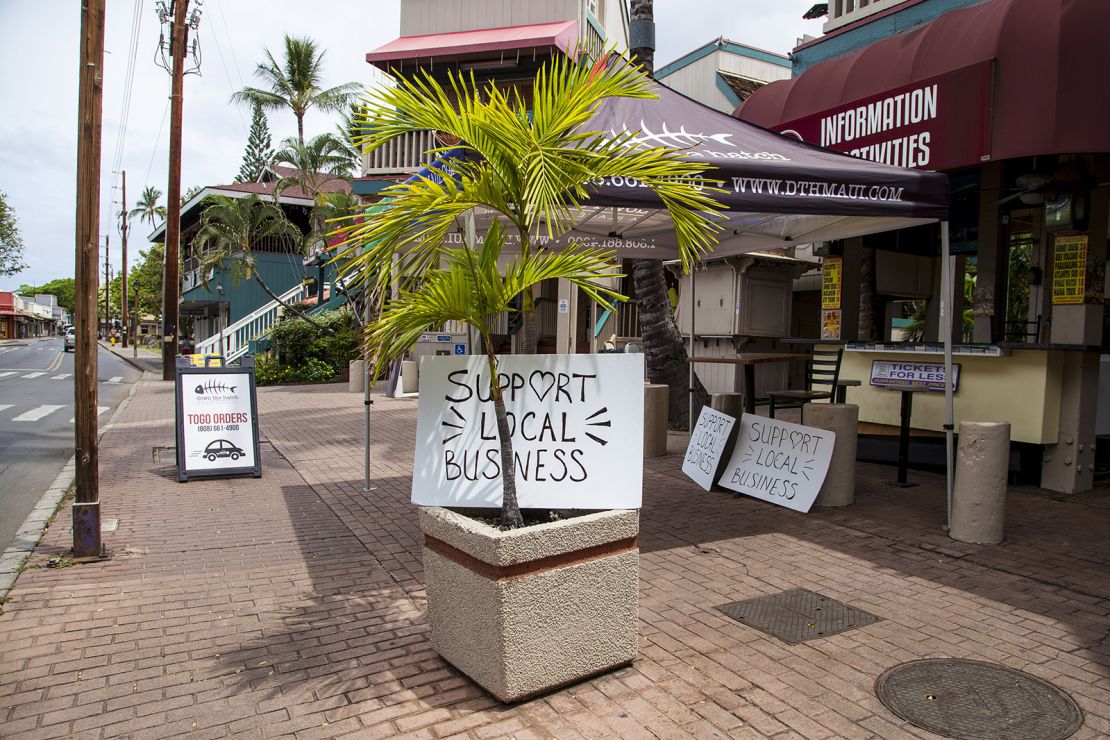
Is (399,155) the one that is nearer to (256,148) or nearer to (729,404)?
(729,404)

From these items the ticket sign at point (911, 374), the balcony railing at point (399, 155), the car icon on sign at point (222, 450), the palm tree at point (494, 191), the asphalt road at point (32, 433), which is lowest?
the asphalt road at point (32, 433)

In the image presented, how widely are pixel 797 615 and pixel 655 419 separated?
4741mm

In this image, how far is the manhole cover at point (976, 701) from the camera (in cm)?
304

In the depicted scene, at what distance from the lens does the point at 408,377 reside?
15938 mm

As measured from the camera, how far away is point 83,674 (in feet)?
11.6

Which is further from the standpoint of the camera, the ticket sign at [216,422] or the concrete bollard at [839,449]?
the ticket sign at [216,422]

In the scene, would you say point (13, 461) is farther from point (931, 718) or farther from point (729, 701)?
point (931, 718)

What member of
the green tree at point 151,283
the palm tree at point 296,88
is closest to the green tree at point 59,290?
the green tree at point 151,283

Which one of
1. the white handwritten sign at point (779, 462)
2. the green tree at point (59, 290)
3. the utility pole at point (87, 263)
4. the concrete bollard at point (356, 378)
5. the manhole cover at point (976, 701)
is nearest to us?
the manhole cover at point (976, 701)

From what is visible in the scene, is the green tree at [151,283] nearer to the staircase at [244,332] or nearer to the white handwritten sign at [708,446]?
the staircase at [244,332]

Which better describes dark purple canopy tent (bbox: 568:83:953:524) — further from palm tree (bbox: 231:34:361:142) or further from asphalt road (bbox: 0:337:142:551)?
palm tree (bbox: 231:34:361:142)

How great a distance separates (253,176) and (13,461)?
44947mm

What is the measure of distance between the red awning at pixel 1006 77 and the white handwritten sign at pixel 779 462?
3.17 m

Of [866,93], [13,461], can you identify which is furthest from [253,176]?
[866,93]
